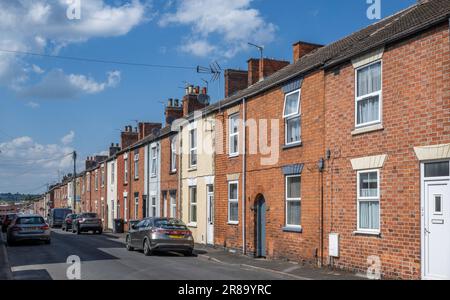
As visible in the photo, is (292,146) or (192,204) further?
(192,204)

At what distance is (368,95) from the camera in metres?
14.5

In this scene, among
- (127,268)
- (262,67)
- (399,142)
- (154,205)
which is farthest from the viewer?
(154,205)

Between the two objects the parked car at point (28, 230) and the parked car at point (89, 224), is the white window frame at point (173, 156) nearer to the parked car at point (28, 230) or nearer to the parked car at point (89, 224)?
the parked car at point (28, 230)

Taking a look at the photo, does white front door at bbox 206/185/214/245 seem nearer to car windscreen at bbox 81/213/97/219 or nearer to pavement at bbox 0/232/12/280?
pavement at bbox 0/232/12/280

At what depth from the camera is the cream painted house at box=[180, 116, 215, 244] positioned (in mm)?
25297

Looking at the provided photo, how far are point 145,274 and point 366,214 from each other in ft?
19.1

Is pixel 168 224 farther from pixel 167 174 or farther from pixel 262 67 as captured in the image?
pixel 167 174

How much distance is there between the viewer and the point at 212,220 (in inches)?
987

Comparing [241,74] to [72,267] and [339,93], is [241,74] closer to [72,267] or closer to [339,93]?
[339,93]

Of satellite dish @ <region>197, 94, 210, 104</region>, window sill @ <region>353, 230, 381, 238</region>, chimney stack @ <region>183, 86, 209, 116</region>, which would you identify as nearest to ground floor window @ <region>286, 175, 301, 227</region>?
window sill @ <region>353, 230, 381, 238</region>

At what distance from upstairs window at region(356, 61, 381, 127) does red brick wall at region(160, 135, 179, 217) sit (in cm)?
1624

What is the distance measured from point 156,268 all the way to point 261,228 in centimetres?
562

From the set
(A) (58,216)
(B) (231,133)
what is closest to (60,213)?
(A) (58,216)

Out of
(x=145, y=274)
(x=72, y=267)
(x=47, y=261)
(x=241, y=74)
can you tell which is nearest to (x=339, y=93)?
(x=145, y=274)
